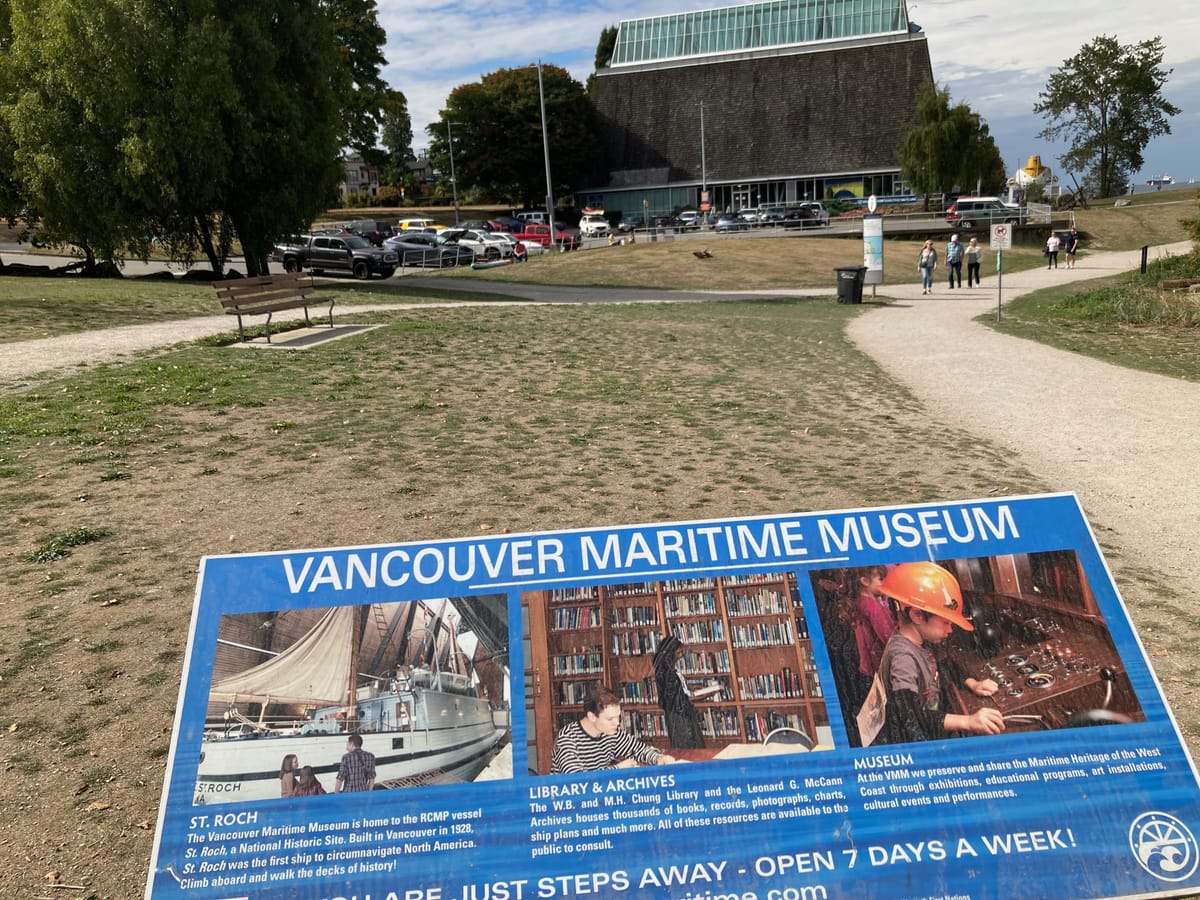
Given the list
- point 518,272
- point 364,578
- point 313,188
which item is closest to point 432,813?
point 364,578

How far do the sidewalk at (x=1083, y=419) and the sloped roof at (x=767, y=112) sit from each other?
61045 millimetres

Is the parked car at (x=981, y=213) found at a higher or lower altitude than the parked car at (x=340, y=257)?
lower

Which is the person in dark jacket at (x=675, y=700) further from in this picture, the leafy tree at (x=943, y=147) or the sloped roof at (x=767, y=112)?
the sloped roof at (x=767, y=112)

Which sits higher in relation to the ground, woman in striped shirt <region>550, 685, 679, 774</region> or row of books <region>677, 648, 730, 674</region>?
row of books <region>677, 648, 730, 674</region>

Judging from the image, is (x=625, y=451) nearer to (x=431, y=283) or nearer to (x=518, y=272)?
(x=431, y=283)

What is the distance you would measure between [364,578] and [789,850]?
1583 mm

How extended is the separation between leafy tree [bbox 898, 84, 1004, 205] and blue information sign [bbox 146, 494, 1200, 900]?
61242 mm

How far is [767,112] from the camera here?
80.4 meters

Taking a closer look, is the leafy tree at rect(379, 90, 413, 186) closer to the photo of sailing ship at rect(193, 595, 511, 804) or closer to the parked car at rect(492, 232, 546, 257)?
the parked car at rect(492, 232, 546, 257)

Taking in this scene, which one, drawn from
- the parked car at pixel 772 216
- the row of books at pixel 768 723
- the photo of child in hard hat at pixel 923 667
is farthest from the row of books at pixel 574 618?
the parked car at pixel 772 216

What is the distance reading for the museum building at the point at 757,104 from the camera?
7756 centimetres

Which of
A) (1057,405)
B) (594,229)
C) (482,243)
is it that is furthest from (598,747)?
(594,229)

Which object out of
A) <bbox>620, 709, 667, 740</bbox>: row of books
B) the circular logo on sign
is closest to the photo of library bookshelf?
<bbox>620, 709, 667, 740</bbox>: row of books

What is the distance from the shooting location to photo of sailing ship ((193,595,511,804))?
3125 millimetres
